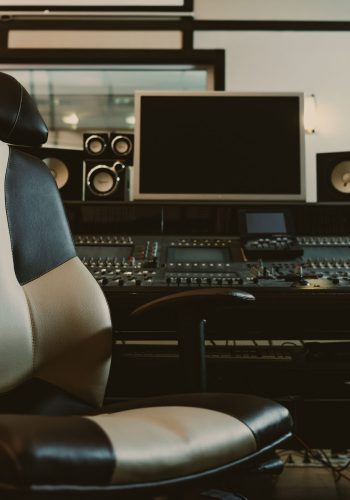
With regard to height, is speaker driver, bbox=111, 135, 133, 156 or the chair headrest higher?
speaker driver, bbox=111, 135, 133, 156

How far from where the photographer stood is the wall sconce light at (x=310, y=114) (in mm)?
2531

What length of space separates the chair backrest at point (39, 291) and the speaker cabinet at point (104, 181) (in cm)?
81

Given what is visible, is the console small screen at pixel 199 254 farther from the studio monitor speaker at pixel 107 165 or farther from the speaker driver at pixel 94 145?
the speaker driver at pixel 94 145

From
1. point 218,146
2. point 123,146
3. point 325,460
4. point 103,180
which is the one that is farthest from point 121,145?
point 325,460

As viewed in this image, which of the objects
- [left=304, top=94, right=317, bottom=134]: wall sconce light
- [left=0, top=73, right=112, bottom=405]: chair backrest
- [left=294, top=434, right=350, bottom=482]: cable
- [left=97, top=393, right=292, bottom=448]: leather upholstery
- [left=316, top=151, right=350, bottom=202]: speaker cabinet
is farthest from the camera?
[left=304, top=94, right=317, bottom=134]: wall sconce light

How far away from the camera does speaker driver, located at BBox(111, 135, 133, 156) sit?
2.14 m

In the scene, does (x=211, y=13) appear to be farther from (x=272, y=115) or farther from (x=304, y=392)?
(x=304, y=392)

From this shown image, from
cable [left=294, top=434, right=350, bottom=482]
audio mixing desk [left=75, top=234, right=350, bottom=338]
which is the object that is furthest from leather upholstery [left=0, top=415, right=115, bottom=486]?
cable [left=294, top=434, right=350, bottom=482]

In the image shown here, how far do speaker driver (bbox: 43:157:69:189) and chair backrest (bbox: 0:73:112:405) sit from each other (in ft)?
2.76

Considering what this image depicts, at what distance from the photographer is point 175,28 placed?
106 inches

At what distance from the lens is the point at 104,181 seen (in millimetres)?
2104

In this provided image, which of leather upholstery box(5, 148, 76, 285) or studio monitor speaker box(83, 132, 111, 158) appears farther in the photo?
studio monitor speaker box(83, 132, 111, 158)

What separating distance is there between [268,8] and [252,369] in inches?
76.1

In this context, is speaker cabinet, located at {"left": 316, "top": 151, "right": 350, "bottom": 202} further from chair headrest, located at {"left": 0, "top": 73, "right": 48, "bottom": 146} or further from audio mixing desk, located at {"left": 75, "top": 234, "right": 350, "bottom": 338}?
chair headrest, located at {"left": 0, "top": 73, "right": 48, "bottom": 146}
